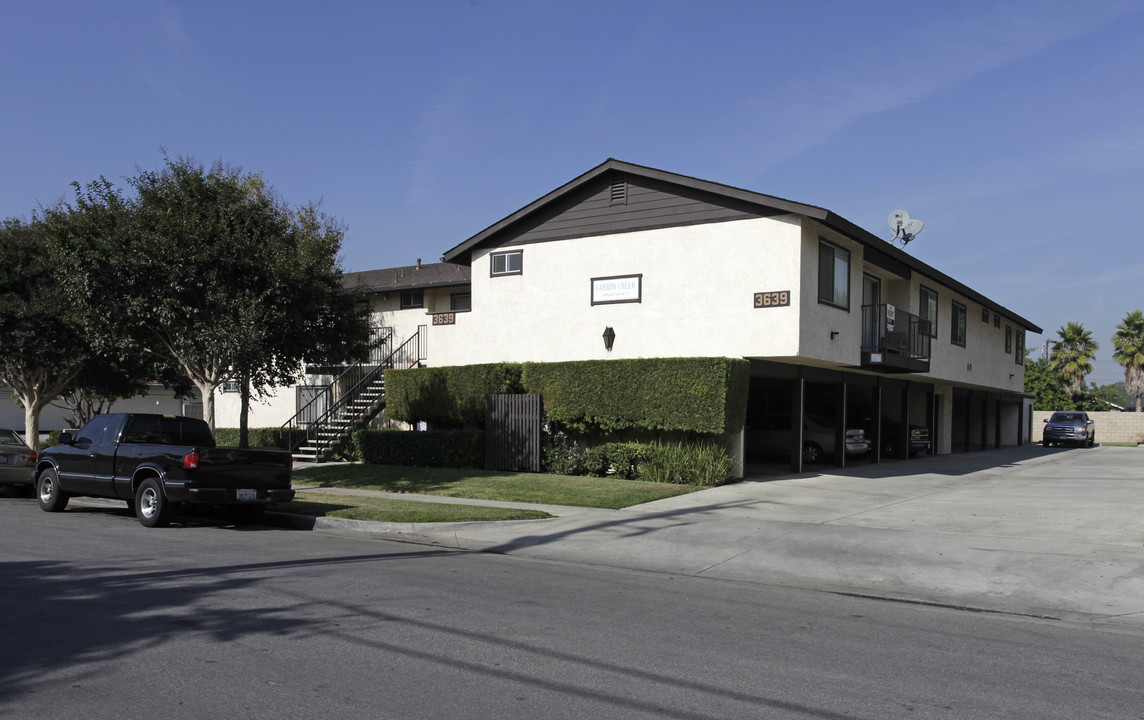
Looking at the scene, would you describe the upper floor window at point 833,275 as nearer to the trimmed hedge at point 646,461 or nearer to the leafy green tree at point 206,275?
the trimmed hedge at point 646,461

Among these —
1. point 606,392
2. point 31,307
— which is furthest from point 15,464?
point 606,392

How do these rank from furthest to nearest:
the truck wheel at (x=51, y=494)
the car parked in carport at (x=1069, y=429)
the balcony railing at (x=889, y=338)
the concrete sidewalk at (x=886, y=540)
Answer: the car parked in carport at (x=1069, y=429), the balcony railing at (x=889, y=338), the truck wheel at (x=51, y=494), the concrete sidewalk at (x=886, y=540)

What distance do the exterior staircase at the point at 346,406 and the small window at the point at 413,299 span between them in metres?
2.74

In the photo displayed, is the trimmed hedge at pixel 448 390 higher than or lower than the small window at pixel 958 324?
lower

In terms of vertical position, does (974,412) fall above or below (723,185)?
below

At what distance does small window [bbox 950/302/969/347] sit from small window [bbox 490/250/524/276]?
15.5m

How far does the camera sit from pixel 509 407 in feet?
68.6

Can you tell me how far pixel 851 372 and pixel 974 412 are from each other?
20.2 m

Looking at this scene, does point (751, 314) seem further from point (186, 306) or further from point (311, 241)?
point (186, 306)

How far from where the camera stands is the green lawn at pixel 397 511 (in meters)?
13.2

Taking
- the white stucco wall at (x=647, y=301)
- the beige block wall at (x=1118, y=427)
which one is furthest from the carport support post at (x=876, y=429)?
the beige block wall at (x=1118, y=427)

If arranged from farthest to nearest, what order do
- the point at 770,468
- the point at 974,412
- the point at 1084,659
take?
the point at 974,412
the point at 770,468
the point at 1084,659

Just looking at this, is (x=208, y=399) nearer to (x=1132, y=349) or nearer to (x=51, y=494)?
(x=51, y=494)

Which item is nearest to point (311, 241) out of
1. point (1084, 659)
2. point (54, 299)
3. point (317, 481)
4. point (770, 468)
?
point (317, 481)
